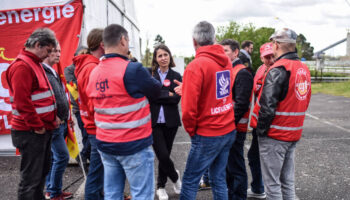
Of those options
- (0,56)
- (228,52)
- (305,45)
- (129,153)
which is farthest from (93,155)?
(305,45)

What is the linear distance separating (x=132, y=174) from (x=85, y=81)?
104cm

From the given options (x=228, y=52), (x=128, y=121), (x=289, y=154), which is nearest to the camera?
(x=128, y=121)

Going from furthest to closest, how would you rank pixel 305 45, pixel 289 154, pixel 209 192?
1. pixel 305 45
2. pixel 209 192
3. pixel 289 154

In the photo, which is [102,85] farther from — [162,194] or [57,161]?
[162,194]

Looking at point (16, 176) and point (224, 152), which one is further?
point (16, 176)

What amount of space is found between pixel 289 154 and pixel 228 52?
1.32m

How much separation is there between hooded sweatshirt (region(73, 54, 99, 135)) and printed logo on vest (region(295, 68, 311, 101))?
192 centimetres

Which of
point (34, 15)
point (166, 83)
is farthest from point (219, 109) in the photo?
point (34, 15)

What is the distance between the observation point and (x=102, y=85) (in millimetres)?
2104

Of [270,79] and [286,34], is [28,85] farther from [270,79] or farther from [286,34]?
[286,34]

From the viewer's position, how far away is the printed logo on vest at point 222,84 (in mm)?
2414

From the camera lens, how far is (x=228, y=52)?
322 cm

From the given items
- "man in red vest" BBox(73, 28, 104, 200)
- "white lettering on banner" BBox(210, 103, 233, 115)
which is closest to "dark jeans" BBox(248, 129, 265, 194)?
"white lettering on banner" BBox(210, 103, 233, 115)

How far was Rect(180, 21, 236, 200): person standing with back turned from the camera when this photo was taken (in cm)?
236
